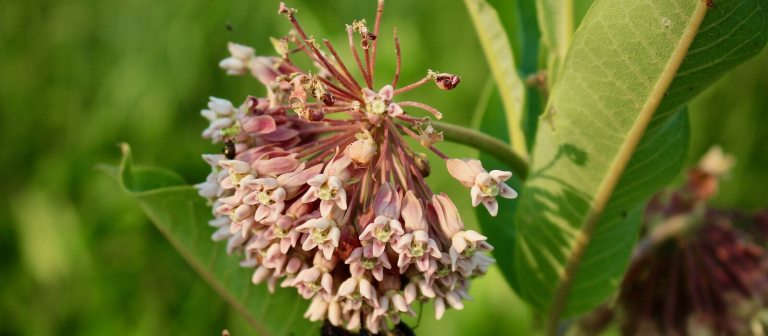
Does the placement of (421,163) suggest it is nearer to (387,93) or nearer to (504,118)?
(387,93)

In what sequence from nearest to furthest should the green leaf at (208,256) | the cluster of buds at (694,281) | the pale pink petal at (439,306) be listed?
1. the pale pink petal at (439,306)
2. the green leaf at (208,256)
3. the cluster of buds at (694,281)

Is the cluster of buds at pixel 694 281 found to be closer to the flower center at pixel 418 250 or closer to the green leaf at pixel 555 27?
the green leaf at pixel 555 27

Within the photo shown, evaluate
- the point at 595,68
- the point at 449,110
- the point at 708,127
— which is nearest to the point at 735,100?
the point at 708,127

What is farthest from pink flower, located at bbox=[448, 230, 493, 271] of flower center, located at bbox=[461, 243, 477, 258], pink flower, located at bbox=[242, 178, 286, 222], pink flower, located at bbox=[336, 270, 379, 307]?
pink flower, located at bbox=[242, 178, 286, 222]

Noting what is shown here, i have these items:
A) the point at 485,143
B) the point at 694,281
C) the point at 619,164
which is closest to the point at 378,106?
the point at 485,143

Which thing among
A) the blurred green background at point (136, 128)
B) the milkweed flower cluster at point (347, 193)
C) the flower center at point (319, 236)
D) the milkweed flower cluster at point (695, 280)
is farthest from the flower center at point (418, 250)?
the blurred green background at point (136, 128)

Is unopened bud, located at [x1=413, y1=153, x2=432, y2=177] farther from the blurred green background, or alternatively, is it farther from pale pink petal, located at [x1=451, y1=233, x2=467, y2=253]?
the blurred green background
